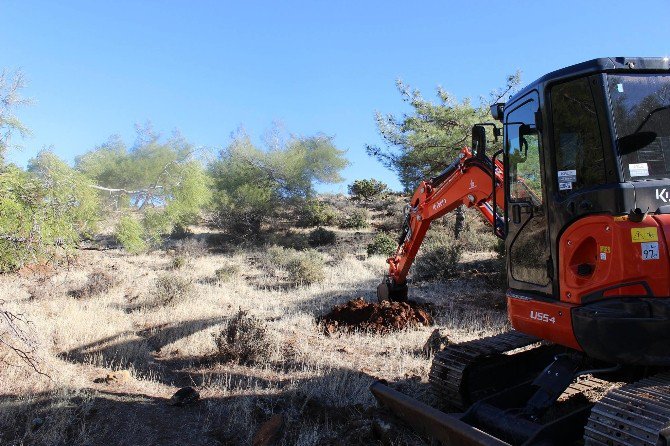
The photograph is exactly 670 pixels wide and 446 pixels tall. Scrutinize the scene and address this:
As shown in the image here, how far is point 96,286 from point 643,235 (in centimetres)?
1179

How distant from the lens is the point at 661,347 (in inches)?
121

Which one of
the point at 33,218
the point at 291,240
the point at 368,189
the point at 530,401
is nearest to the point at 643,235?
the point at 530,401

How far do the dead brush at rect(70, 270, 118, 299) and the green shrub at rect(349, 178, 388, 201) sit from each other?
80.0ft

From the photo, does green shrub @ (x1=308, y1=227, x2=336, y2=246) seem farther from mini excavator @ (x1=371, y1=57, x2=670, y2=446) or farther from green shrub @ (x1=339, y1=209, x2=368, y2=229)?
mini excavator @ (x1=371, y1=57, x2=670, y2=446)

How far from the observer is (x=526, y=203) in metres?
4.16

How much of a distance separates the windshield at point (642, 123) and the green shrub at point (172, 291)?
896 cm

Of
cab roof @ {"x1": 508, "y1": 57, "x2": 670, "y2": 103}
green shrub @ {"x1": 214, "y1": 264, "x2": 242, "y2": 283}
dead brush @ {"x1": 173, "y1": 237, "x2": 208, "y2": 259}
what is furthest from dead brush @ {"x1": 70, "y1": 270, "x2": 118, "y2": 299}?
cab roof @ {"x1": 508, "y1": 57, "x2": 670, "y2": 103}

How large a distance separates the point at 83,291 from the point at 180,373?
6.71 m

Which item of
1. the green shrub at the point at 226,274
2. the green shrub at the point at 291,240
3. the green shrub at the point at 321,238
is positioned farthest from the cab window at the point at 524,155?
the green shrub at the point at 321,238

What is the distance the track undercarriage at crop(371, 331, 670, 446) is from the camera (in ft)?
9.37

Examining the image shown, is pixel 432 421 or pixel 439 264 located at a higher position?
pixel 439 264

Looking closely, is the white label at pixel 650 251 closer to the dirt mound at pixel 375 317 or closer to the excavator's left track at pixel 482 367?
the excavator's left track at pixel 482 367

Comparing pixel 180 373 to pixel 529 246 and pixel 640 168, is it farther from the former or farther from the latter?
pixel 640 168

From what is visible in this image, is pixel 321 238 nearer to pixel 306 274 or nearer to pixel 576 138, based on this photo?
pixel 306 274
